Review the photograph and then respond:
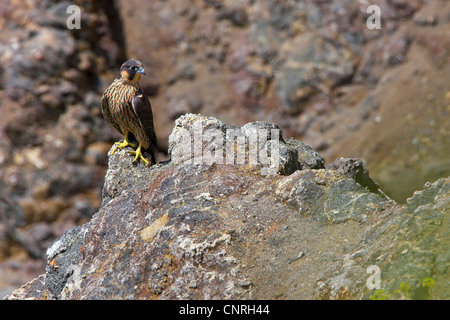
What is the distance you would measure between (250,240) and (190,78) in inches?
696

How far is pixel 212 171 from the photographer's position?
22.6 feet

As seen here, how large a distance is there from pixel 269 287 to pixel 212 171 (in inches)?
73.4

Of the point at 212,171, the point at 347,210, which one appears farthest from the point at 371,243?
the point at 212,171

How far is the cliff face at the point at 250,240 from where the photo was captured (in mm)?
5172

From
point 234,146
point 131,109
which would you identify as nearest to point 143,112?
point 131,109

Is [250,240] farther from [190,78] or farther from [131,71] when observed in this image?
[190,78]

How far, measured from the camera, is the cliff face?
517 cm

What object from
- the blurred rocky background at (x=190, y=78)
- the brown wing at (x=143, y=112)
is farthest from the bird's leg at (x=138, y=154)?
the blurred rocky background at (x=190, y=78)

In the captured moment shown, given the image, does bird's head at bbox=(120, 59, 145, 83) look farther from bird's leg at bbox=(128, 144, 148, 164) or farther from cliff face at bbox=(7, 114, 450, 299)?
cliff face at bbox=(7, 114, 450, 299)

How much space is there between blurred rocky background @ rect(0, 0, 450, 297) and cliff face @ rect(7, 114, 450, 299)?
12549 millimetres

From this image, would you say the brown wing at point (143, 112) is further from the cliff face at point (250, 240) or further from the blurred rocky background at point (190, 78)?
the blurred rocky background at point (190, 78)

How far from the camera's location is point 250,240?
5836 millimetres

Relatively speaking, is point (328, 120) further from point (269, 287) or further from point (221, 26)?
point (269, 287)
